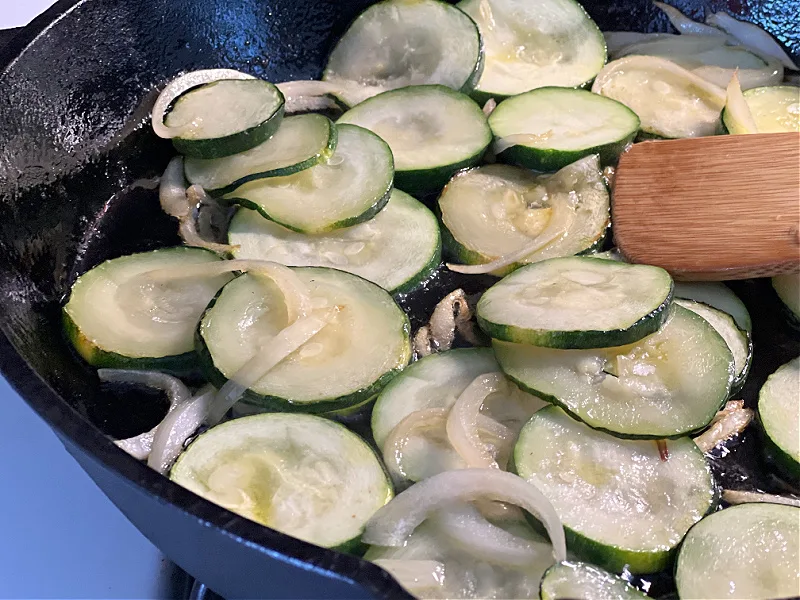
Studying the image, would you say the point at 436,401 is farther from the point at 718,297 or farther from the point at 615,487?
the point at 718,297

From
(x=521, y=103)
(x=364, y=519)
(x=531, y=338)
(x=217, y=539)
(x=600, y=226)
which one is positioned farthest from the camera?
(x=521, y=103)

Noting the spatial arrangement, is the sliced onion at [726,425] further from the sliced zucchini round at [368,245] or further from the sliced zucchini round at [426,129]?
the sliced zucchini round at [426,129]

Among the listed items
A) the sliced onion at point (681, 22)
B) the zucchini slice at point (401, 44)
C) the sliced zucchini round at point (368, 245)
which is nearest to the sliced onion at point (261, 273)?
the sliced zucchini round at point (368, 245)

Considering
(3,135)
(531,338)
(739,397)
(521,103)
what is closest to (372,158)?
(521,103)

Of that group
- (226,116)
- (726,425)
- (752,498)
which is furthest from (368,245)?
(752,498)

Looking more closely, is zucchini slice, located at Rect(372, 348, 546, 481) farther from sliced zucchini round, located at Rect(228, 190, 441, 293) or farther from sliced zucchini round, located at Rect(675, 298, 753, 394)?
sliced zucchini round, located at Rect(675, 298, 753, 394)

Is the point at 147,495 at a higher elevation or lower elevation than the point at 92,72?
lower

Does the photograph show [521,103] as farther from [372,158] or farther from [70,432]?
[70,432]
